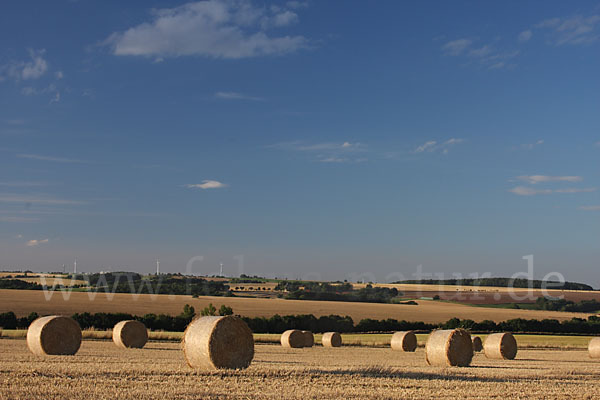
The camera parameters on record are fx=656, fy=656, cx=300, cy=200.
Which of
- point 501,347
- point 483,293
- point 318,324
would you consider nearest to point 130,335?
point 501,347

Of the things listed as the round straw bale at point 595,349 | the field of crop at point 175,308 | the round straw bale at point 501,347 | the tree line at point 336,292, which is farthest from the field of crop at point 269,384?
the tree line at point 336,292

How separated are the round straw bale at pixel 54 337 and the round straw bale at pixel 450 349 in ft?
42.6

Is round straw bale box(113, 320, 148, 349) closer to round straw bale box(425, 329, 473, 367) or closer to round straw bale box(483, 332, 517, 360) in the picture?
round straw bale box(425, 329, 473, 367)

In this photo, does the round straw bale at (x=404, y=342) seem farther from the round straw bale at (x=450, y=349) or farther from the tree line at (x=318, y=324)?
the tree line at (x=318, y=324)

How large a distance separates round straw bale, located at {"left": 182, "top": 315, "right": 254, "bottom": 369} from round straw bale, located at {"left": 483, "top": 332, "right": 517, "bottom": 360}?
14.6 meters

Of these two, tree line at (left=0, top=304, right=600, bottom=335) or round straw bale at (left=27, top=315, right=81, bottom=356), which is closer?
round straw bale at (left=27, top=315, right=81, bottom=356)

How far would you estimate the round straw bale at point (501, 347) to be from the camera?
28938 mm

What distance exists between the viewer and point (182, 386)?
13.8 m

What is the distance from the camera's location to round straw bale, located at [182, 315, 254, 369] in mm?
17812

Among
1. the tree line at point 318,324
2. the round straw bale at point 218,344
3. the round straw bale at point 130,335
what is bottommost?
the tree line at point 318,324

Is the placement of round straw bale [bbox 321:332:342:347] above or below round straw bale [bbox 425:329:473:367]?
below

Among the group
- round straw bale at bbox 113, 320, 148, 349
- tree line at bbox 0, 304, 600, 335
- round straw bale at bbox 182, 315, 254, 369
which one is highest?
round straw bale at bbox 182, 315, 254, 369

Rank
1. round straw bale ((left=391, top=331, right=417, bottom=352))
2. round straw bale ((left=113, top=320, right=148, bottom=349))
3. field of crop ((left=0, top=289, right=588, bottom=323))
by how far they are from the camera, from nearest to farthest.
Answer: round straw bale ((left=113, top=320, right=148, bottom=349)) < round straw bale ((left=391, top=331, right=417, bottom=352)) < field of crop ((left=0, top=289, right=588, bottom=323))

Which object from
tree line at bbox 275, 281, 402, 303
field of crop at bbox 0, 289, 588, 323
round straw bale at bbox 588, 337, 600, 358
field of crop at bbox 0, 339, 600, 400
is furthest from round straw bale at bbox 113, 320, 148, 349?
tree line at bbox 275, 281, 402, 303
